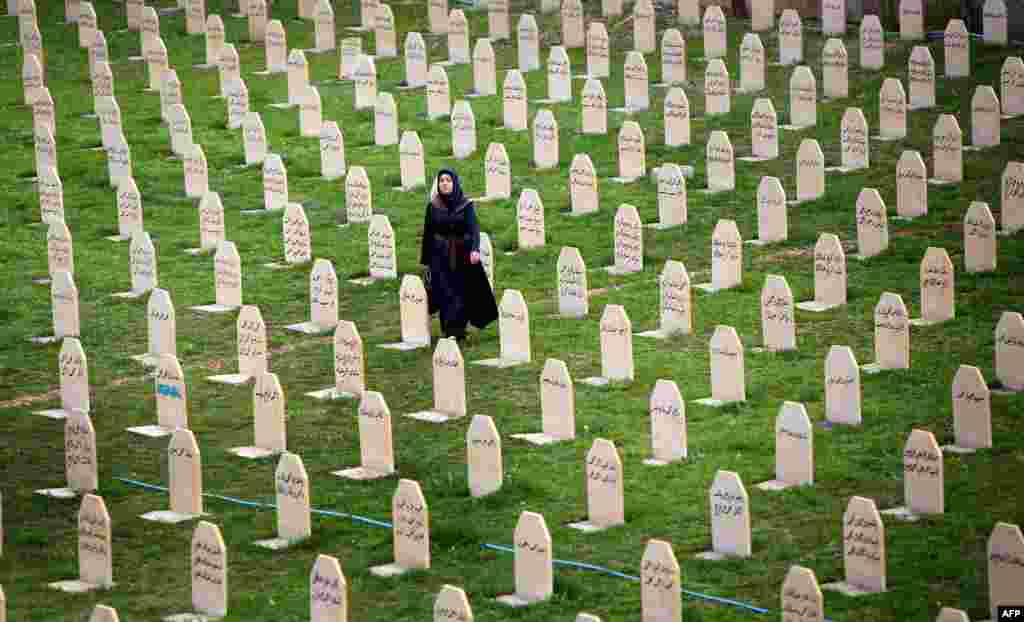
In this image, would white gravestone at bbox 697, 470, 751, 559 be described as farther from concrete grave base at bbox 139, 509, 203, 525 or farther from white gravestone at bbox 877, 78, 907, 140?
white gravestone at bbox 877, 78, 907, 140

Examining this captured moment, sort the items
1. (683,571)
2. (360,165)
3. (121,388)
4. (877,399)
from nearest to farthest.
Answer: (683,571)
(877,399)
(121,388)
(360,165)

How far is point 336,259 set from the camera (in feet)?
65.5

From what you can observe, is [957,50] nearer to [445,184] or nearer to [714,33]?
[714,33]

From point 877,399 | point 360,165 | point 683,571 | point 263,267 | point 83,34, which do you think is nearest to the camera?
point 683,571

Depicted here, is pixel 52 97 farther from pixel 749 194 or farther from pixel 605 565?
pixel 605 565

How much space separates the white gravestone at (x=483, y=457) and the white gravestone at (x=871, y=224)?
5372 mm

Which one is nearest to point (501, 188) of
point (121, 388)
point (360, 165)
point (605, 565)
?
point (360, 165)

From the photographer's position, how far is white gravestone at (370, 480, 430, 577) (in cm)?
1295

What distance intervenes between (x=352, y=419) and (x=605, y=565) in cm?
360

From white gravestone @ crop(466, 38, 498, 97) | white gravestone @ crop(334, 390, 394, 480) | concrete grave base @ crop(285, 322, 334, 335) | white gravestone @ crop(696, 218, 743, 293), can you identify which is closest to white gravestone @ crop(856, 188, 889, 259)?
white gravestone @ crop(696, 218, 743, 293)

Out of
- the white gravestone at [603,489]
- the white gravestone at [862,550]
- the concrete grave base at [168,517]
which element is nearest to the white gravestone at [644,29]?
the concrete grave base at [168,517]

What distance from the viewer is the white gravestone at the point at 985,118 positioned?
20.8m

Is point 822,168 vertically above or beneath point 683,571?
above

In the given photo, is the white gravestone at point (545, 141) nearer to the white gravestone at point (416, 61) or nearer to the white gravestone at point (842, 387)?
the white gravestone at point (416, 61)
